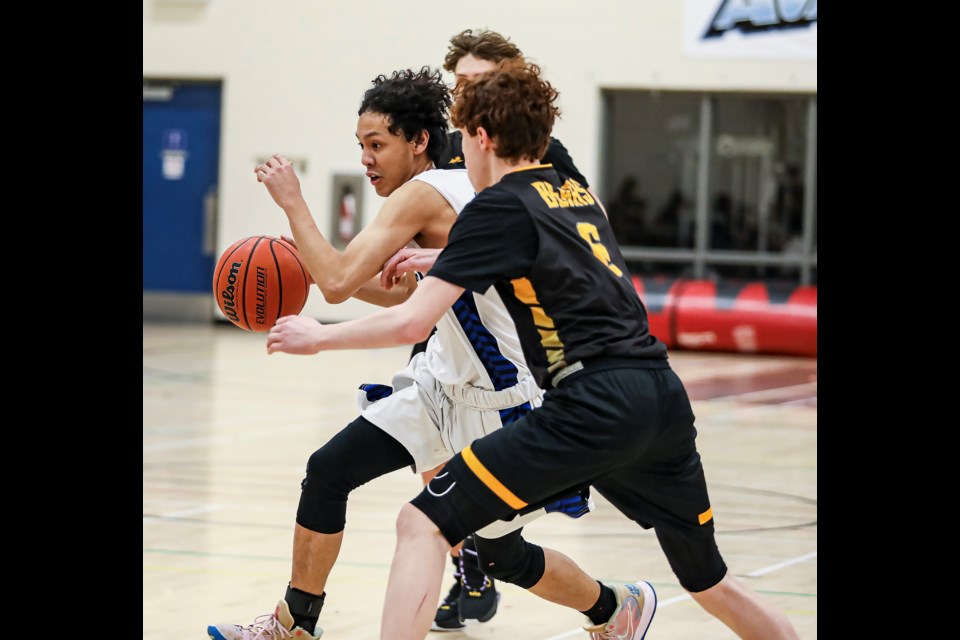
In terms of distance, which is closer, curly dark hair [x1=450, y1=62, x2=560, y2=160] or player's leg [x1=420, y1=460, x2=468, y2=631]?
curly dark hair [x1=450, y1=62, x2=560, y2=160]

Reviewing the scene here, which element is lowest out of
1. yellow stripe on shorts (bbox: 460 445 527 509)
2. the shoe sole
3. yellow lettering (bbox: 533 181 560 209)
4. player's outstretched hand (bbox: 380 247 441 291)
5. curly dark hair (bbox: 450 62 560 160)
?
the shoe sole

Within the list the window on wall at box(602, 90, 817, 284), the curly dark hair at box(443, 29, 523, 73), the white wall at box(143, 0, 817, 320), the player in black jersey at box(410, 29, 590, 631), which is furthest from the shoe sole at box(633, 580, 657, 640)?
the window on wall at box(602, 90, 817, 284)

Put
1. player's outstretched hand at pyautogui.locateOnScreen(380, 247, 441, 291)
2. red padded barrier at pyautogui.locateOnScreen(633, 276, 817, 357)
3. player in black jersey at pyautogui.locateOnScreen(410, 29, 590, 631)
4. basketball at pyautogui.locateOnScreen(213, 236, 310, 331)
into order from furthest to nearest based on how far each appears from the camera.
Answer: red padded barrier at pyautogui.locateOnScreen(633, 276, 817, 357), player in black jersey at pyautogui.locateOnScreen(410, 29, 590, 631), basketball at pyautogui.locateOnScreen(213, 236, 310, 331), player's outstretched hand at pyautogui.locateOnScreen(380, 247, 441, 291)

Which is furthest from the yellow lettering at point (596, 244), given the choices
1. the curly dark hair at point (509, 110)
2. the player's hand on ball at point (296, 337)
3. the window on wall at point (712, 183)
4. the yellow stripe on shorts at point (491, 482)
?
the window on wall at point (712, 183)

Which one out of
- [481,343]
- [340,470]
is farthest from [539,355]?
[340,470]

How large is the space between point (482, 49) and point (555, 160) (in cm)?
78

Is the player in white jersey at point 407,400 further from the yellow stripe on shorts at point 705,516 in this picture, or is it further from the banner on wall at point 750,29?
the banner on wall at point 750,29

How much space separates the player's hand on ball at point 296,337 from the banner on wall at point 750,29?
12.1 metres

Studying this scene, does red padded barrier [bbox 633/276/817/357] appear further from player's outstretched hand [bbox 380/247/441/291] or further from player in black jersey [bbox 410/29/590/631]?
player's outstretched hand [bbox 380/247/441/291]

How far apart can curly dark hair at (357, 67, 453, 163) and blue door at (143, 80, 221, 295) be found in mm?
12250

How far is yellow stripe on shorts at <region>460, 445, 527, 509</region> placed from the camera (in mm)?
3027

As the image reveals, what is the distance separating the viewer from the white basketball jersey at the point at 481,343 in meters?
3.68

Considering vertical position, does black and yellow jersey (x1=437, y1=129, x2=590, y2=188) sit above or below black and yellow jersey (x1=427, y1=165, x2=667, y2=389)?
above
